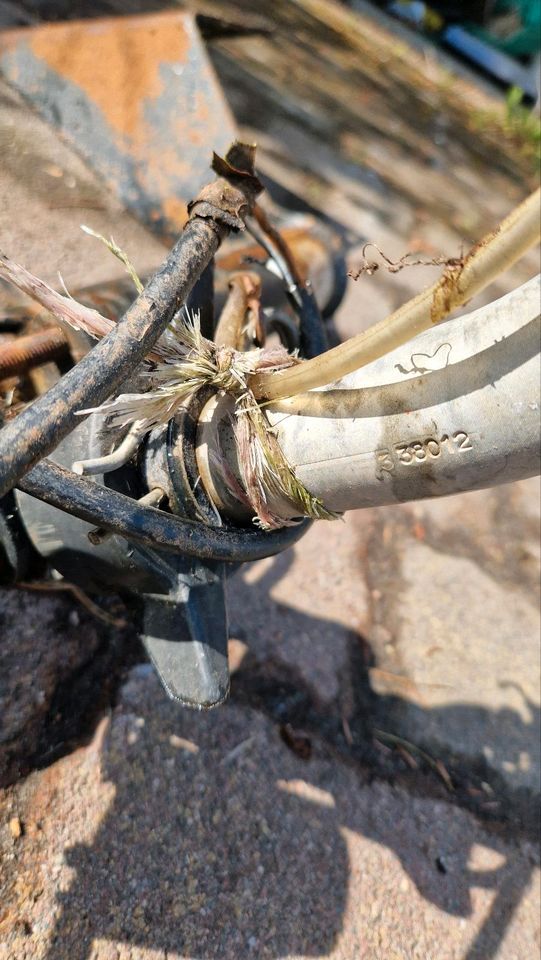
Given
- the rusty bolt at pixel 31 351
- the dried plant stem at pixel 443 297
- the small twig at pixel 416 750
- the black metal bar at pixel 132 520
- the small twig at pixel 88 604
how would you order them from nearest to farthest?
the dried plant stem at pixel 443 297
the black metal bar at pixel 132 520
the rusty bolt at pixel 31 351
the small twig at pixel 88 604
the small twig at pixel 416 750

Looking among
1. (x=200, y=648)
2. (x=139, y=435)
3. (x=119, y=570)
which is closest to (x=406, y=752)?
(x=200, y=648)

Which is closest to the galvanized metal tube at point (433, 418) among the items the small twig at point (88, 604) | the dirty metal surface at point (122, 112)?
the small twig at point (88, 604)

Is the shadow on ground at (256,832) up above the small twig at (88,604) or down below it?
below

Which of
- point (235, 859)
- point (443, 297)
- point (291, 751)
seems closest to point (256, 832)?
point (235, 859)

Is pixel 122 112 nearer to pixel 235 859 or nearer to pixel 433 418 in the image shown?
pixel 433 418

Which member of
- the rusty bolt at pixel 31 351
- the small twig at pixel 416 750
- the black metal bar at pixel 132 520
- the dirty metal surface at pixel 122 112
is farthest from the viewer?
the dirty metal surface at pixel 122 112

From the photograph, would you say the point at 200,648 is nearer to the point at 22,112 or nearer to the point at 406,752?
the point at 406,752

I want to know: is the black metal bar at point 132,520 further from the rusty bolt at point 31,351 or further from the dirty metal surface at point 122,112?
the dirty metal surface at point 122,112
